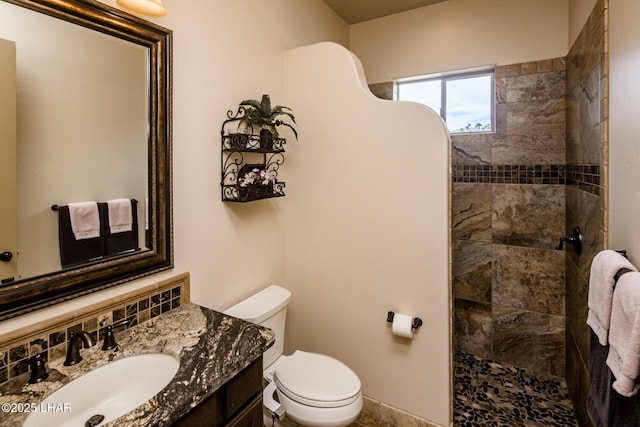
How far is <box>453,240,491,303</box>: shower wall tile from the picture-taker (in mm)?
2662

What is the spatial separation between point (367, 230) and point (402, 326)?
1.95 feet

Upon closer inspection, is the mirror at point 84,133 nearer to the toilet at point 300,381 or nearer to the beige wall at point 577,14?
the toilet at point 300,381

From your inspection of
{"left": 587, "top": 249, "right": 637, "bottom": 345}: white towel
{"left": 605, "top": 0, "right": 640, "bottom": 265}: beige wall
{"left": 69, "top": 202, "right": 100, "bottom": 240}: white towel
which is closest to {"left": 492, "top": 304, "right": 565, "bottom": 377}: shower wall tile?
{"left": 605, "top": 0, "right": 640, "bottom": 265}: beige wall

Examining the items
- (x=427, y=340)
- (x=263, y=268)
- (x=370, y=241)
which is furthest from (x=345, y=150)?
(x=427, y=340)

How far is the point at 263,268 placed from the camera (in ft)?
7.13

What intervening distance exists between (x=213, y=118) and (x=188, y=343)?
1115 mm

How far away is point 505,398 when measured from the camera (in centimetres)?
227

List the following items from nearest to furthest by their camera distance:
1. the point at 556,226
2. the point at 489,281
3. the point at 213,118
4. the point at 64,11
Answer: the point at 64,11 < the point at 213,118 < the point at 556,226 < the point at 489,281

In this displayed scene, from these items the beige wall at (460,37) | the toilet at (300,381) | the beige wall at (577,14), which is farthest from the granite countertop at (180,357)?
the beige wall at (460,37)

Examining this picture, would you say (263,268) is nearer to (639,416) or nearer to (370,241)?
(370,241)

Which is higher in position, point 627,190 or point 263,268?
point 627,190

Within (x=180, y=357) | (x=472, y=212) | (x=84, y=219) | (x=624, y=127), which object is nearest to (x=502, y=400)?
(x=472, y=212)

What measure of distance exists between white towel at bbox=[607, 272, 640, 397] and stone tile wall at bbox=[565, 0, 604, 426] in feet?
1.95

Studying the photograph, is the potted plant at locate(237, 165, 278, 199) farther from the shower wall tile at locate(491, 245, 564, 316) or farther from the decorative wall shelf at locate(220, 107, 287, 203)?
the shower wall tile at locate(491, 245, 564, 316)
